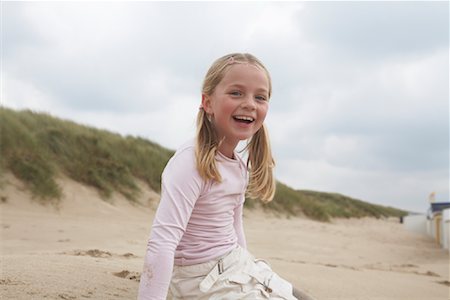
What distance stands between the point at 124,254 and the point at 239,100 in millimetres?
2276

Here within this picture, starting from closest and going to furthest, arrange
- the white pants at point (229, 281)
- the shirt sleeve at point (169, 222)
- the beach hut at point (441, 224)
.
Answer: the shirt sleeve at point (169, 222) → the white pants at point (229, 281) → the beach hut at point (441, 224)

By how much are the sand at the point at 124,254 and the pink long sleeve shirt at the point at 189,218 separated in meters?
0.68

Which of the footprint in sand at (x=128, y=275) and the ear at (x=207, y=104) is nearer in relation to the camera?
the ear at (x=207, y=104)

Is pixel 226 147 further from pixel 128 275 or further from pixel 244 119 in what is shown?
pixel 128 275

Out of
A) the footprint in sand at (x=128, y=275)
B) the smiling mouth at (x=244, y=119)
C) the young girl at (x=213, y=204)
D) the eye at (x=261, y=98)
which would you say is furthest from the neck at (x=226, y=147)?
the footprint in sand at (x=128, y=275)

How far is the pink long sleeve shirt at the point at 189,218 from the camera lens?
1.80 metres

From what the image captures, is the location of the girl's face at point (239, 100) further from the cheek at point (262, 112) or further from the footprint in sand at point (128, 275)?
the footprint in sand at point (128, 275)

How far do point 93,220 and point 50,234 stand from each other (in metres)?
1.43

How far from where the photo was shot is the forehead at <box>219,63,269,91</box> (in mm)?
2084

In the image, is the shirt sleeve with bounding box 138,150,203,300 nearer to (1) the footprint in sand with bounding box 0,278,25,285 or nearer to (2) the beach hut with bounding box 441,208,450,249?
(1) the footprint in sand with bounding box 0,278,25,285

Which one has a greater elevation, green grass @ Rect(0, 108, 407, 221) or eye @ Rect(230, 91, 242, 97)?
green grass @ Rect(0, 108, 407, 221)

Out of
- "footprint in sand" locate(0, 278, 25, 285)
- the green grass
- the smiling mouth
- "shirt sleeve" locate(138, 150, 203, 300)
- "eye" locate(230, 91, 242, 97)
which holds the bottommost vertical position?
"footprint in sand" locate(0, 278, 25, 285)

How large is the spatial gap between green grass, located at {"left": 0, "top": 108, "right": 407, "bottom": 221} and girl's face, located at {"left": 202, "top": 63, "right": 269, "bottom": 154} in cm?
575

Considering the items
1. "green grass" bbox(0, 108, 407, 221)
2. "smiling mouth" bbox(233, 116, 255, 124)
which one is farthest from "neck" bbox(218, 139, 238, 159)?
"green grass" bbox(0, 108, 407, 221)
